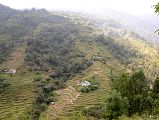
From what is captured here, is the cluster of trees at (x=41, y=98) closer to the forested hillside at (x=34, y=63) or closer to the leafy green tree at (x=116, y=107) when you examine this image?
the forested hillside at (x=34, y=63)

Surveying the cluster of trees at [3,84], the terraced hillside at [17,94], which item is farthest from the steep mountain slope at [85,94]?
the cluster of trees at [3,84]

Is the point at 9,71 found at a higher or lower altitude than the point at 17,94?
lower

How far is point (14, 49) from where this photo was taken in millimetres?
137500

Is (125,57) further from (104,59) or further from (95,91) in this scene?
(95,91)

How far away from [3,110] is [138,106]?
38.4 meters

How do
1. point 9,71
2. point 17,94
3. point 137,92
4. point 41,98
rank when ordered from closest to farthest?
point 137,92, point 41,98, point 17,94, point 9,71

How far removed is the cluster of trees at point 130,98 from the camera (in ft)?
168

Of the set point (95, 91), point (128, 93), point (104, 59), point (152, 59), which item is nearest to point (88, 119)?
point (128, 93)

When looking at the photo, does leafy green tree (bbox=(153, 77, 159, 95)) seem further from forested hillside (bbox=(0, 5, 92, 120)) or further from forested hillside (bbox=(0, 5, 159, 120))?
forested hillside (bbox=(0, 5, 92, 120))

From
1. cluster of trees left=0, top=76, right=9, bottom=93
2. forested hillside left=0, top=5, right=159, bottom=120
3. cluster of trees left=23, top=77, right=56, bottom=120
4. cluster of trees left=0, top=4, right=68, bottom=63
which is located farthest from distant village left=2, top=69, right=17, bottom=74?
cluster of trees left=0, top=76, right=9, bottom=93

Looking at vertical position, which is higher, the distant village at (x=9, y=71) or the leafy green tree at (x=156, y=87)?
the leafy green tree at (x=156, y=87)

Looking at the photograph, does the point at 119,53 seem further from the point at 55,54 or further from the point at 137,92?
the point at 137,92

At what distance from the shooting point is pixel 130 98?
181ft

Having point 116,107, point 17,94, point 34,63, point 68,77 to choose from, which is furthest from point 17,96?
point 116,107
